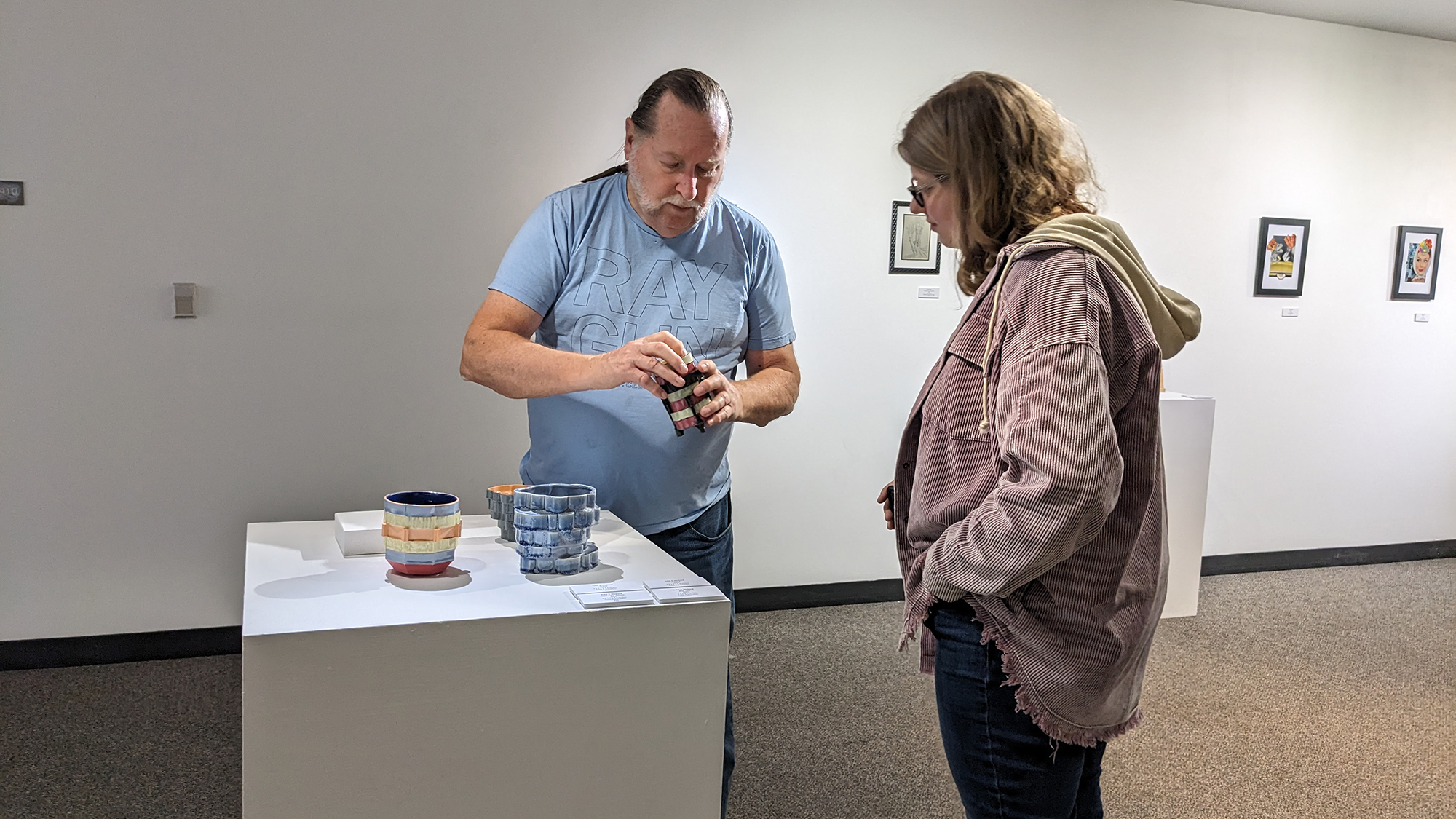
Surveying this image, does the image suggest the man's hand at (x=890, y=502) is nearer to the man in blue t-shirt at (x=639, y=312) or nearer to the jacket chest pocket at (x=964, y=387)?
the jacket chest pocket at (x=964, y=387)

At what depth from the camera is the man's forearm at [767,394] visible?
1967mm

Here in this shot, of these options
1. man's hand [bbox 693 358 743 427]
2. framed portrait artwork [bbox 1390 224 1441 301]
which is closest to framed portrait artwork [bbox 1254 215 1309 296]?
framed portrait artwork [bbox 1390 224 1441 301]

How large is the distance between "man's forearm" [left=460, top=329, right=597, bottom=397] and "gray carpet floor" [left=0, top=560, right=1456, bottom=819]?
1.41 metres

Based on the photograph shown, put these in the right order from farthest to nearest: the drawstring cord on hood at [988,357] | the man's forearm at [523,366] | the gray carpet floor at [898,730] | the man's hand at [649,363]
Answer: the gray carpet floor at [898,730], the man's forearm at [523,366], the man's hand at [649,363], the drawstring cord on hood at [988,357]

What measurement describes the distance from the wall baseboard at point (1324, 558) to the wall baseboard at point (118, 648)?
4.69 m

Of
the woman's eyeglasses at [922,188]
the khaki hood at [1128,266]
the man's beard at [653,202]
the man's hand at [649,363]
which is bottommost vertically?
the man's hand at [649,363]

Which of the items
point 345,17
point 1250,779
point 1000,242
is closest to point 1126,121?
point 1250,779

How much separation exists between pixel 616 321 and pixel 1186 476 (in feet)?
10.6

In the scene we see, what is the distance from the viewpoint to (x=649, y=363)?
168 centimetres

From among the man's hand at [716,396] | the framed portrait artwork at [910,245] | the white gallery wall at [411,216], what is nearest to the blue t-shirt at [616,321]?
the man's hand at [716,396]

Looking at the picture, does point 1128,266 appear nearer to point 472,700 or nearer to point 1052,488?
point 1052,488

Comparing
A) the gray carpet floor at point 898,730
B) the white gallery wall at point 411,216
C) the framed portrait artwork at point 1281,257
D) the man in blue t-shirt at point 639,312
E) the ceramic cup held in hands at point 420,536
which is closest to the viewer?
the ceramic cup held in hands at point 420,536

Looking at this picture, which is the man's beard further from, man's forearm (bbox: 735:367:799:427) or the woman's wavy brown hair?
the woman's wavy brown hair

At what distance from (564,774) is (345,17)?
3240 millimetres
